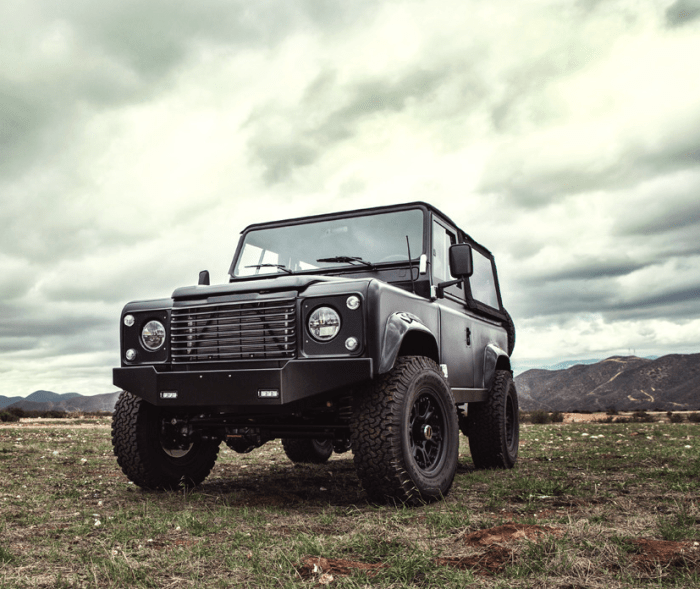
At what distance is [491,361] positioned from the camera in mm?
7852

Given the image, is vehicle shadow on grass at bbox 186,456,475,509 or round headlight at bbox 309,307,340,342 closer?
round headlight at bbox 309,307,340,342

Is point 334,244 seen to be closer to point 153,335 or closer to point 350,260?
point 350,260

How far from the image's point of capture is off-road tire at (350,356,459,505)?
4516 millimetres

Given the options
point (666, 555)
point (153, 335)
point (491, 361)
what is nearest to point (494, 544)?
point (666, 555)

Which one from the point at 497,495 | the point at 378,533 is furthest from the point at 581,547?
the point at 497,495

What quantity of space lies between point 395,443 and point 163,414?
93.9 inches

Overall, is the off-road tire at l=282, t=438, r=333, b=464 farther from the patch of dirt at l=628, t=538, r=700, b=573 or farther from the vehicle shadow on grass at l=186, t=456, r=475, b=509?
the patch of dirt at l=628, t=538, r=700, b=573

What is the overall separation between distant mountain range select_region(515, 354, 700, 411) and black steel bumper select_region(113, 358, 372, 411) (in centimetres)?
5838

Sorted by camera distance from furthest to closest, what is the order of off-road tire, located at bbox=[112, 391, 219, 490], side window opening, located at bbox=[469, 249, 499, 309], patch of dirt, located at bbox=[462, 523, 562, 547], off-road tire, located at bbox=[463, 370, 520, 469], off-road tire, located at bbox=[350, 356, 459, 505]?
side window opening, located at bbox=[469, 249, 499, 309] → off-road tire, located at bbox=[463, 370, 520, 469] → off-road tire, located at bbox=[112, 391, 219, 490] → off-road tire, located at bbox=[350, 356, 459, 505] → patch of dirt, located at bbox=[462, 523, 562, 547]

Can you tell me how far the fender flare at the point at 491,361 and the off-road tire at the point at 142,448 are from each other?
12.2ft

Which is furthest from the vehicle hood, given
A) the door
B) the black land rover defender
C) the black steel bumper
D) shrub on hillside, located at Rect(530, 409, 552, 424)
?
shrub on hillside, located at Rect(530, 409, 552, 424)

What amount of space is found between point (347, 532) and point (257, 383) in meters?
1.32

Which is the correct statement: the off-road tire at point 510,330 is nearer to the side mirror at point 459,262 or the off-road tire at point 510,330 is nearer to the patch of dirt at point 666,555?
the side mirror at point 459,262

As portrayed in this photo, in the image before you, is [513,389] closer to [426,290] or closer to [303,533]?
[426,290]
